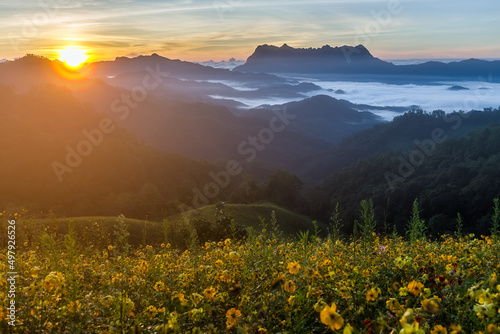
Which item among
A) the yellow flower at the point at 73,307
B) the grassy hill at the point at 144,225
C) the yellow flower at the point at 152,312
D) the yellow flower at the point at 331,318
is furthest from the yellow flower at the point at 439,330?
the grassy hill at the point at 144,225

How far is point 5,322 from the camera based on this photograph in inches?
120

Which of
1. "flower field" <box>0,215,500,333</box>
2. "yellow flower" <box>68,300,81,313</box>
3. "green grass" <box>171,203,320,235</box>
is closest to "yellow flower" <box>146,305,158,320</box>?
"flower field" <box>0,215,500,333</box>

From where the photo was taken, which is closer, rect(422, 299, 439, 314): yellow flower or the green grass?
rect(422, 299, 439, 314): yellow flower

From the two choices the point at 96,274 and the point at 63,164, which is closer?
the point at 96,274

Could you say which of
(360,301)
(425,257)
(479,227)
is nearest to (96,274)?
(360,301)

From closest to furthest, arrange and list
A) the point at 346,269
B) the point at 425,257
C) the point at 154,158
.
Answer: the point at 346,269 → the point at 425,257 → the point at 154,158

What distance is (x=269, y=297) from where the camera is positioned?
329cm

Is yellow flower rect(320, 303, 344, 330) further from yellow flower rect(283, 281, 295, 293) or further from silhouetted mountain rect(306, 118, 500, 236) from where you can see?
silhouetted mountain rect(306, 118, 500, 236)

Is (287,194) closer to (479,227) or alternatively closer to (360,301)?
(479,227)

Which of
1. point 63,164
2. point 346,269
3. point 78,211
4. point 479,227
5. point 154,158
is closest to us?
point 346,269

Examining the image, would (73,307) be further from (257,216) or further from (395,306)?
(257,216)

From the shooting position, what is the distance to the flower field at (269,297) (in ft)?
8.80

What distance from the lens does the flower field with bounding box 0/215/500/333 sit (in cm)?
268

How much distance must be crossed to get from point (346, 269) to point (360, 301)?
0.68 meters
